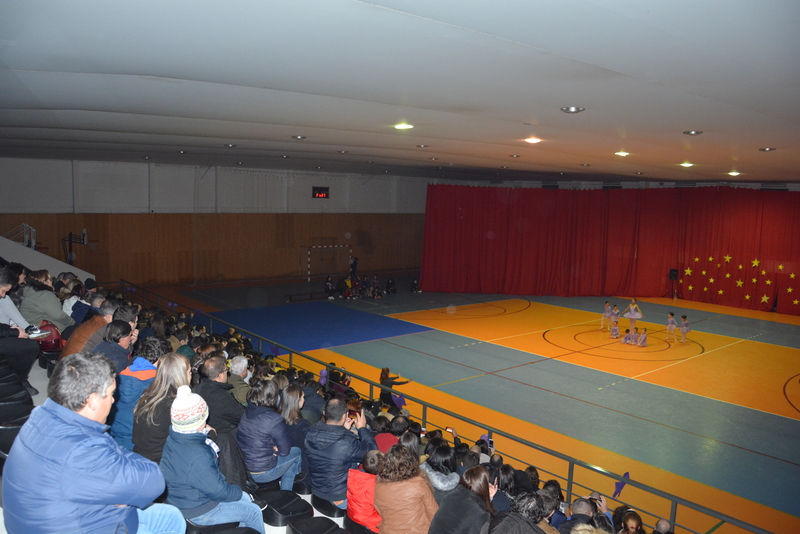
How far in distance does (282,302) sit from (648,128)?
601 inches

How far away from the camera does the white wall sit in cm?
1995

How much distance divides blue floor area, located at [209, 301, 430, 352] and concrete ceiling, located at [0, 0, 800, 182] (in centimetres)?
661

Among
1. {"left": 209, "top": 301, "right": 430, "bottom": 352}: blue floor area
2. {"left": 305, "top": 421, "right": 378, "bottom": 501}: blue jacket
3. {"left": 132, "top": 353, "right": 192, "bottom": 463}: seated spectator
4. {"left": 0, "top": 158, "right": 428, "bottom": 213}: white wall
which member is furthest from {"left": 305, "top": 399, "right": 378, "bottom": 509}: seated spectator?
{"left": 0, "top": 158, "right": 428, "bottom": 213}: white wall

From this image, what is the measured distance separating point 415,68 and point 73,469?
4.40 m

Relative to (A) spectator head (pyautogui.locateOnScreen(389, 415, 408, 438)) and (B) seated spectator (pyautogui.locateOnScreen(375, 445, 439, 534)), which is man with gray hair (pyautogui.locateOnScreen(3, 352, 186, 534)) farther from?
(A) spectator head (pyautogui.locateOnScreen(389, 415, 408, 438))

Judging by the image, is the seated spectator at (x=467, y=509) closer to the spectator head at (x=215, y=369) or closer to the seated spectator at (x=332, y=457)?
the seated spectator at (x=332, y=457)

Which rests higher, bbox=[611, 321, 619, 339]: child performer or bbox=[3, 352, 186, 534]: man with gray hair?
bbox=[3, 352, 186, 534]: man with gray hair

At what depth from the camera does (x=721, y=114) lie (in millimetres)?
7160

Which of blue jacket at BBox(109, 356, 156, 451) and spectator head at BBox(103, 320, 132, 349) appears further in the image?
spectator head at BBox(103, 320, 132, 349)

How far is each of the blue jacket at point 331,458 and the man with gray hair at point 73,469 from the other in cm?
240

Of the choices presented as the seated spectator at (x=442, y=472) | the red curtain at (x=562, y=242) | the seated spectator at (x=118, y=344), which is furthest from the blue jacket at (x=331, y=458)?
the red curtain at (x=562, y=242)

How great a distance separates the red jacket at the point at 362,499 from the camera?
440 cm

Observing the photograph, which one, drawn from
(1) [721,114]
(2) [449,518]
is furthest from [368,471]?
(1) [721,114]

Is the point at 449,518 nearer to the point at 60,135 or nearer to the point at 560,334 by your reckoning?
the point at 60,135
